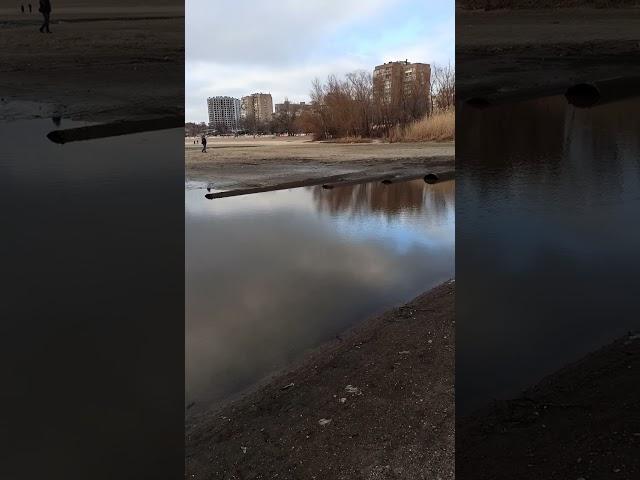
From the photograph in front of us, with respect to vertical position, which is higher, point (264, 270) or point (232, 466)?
point (264, 270)

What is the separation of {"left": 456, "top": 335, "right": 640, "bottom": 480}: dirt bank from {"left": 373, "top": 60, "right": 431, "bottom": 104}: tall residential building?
2.18 meters

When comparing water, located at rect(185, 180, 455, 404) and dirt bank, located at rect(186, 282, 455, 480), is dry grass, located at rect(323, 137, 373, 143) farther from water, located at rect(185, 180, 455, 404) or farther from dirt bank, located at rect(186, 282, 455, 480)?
dirt bank, located at rect(186, 282, 455, 480)

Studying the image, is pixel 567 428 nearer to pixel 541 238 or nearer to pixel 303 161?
pixel 541 238

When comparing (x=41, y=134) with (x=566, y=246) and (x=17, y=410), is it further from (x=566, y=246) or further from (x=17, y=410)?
(x=566, y=246)

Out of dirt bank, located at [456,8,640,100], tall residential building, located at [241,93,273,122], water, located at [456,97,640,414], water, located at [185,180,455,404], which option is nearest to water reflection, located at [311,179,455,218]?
water, located at [185,180,455,404]

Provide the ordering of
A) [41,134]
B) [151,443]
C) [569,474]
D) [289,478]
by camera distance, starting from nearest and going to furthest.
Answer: [41,134] → [151,443] → [569,474] → [289,478]

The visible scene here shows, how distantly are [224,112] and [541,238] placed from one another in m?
2.28

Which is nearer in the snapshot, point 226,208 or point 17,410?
point 17,410

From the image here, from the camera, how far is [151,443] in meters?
1.73

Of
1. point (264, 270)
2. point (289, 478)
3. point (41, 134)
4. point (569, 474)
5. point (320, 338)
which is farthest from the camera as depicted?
point (320, 338)

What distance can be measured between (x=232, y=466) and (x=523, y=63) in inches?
111

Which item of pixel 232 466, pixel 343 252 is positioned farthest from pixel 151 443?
pixel 343 252

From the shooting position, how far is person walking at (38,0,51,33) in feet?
5.03

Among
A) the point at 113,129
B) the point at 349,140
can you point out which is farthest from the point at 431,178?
the point at 113,129
